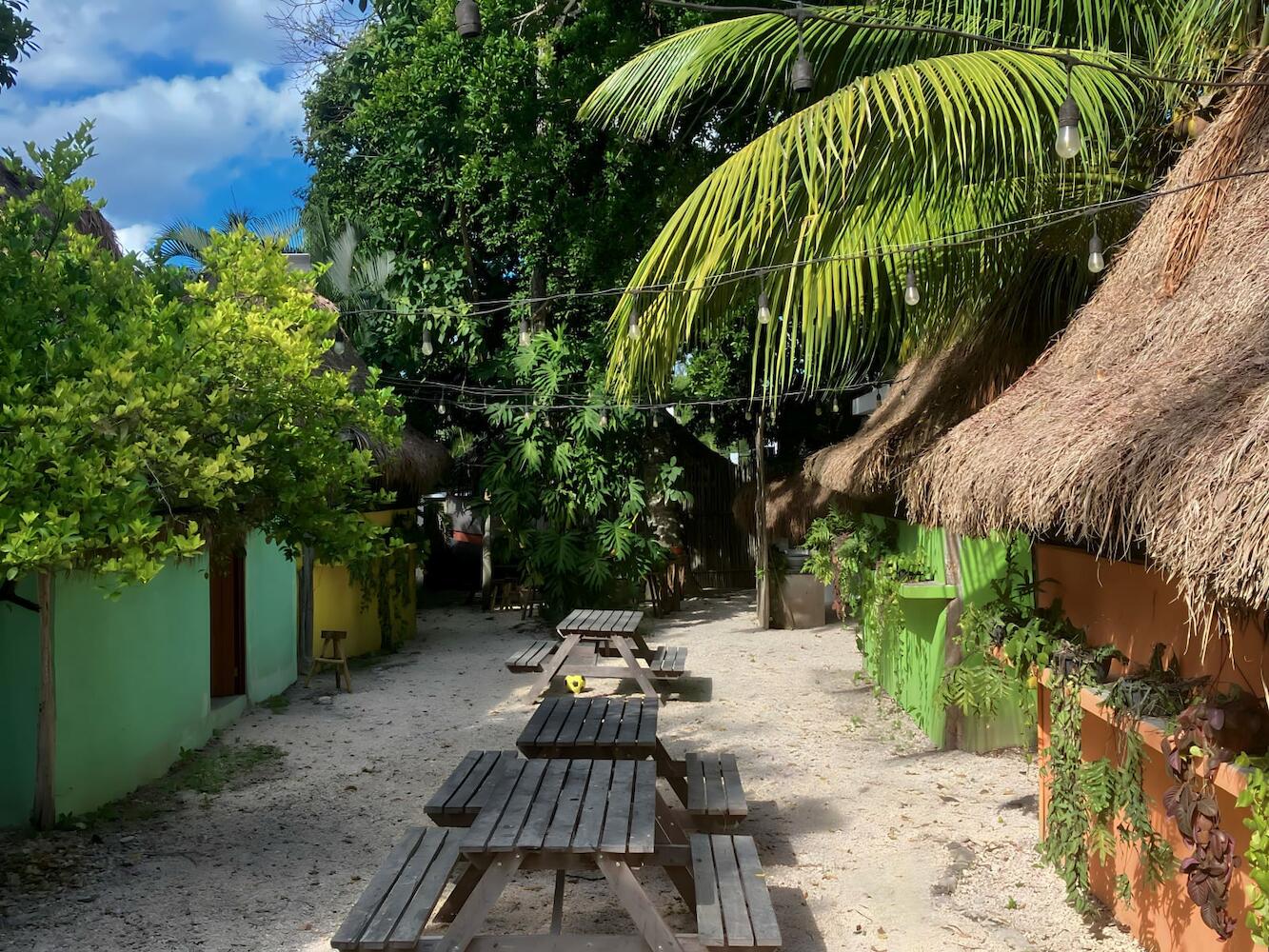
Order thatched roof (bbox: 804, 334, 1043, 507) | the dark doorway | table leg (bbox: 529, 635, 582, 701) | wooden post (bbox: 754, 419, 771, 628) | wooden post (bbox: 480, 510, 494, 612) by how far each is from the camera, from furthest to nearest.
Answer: wooden post (bbox: 480, 510, 494, 612) < wooden post (bbox: 754, 419, 771, 628) < table leg (bbox: 529, 635, 582, 701) < the dark doorway < thatched roof (bbox: 804, 334, 1043, 507)

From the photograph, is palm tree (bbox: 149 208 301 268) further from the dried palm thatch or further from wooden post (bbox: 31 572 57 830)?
wooden post (bbox: 31 572 57 830)

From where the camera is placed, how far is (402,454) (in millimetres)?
12180

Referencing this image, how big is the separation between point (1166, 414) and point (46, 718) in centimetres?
516

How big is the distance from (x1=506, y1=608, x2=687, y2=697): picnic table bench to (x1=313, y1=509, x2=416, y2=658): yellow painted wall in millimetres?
2712

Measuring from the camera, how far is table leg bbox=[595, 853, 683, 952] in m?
3.40

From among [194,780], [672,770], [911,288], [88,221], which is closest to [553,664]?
[194,780]

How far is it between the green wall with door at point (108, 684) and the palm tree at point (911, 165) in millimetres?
3241

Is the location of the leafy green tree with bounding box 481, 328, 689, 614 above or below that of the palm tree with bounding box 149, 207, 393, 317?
below

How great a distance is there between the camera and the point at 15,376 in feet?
13.6

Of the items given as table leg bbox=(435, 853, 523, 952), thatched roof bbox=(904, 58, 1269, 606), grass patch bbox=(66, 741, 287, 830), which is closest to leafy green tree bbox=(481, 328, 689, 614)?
grass patch bbox=(66, 741, 287, 830)

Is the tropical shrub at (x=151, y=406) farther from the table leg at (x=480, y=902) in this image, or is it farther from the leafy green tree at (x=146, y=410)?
the table leg at (x=480, y=902)

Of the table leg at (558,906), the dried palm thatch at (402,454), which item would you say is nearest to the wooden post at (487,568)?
the dried palm thatch at (402,454)

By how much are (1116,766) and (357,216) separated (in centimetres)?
1356

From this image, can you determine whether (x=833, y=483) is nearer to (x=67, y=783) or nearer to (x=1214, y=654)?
(x=1214, y=654)
